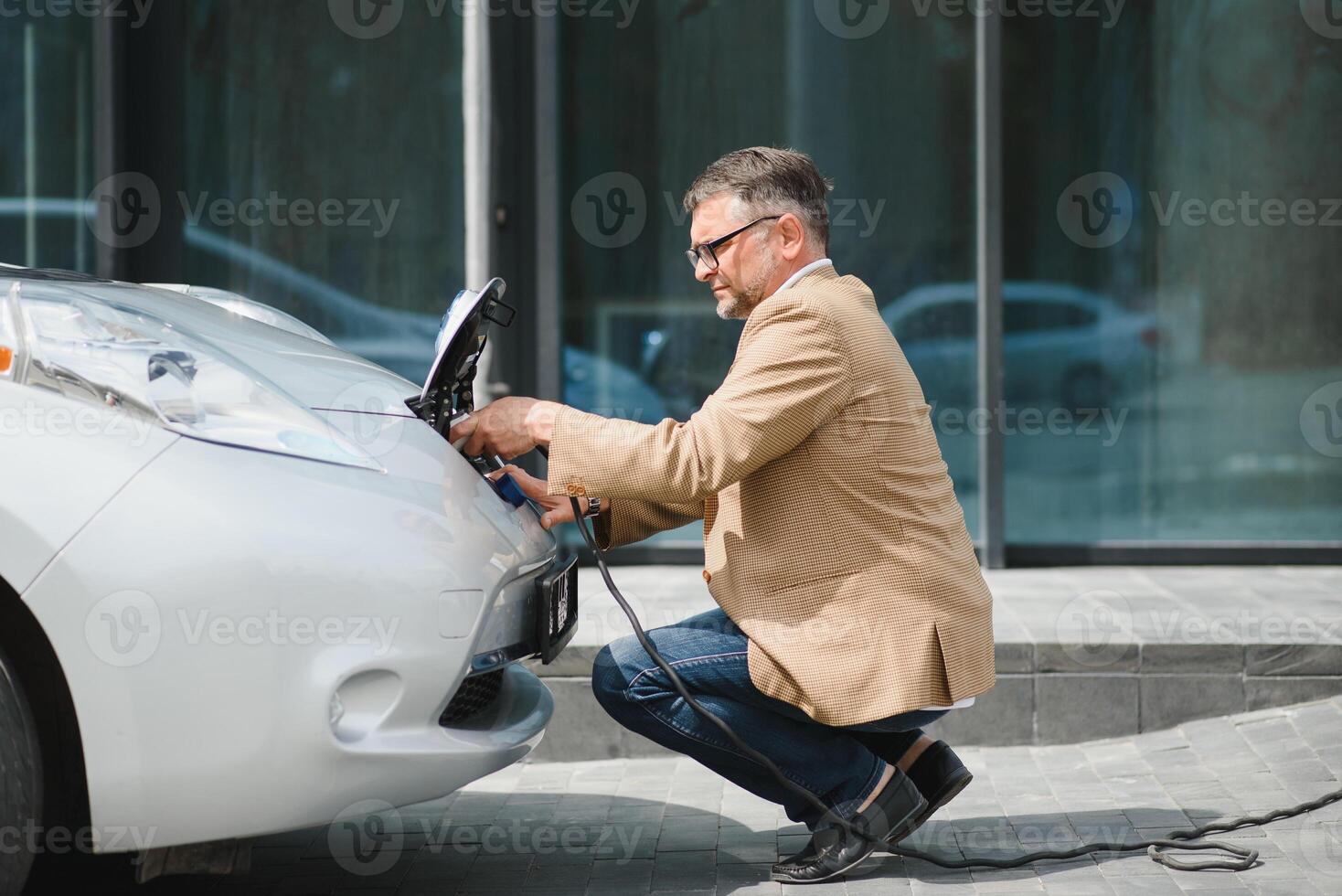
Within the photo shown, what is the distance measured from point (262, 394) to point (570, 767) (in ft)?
7.04

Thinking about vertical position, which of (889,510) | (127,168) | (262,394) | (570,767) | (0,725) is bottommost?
(570,767)

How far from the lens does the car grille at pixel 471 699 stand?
2807mm

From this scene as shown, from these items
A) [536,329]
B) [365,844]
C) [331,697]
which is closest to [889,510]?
[331,697]

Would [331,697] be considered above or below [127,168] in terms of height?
below

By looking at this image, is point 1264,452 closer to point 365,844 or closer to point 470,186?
point 470,186

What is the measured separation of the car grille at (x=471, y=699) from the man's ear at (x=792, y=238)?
42.4 inches

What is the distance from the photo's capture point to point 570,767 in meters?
4.45

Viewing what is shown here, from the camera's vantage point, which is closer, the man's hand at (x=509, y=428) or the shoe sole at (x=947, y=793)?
the man's hand at (x=509, y=428)

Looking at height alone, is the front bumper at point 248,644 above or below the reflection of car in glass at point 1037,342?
→ below

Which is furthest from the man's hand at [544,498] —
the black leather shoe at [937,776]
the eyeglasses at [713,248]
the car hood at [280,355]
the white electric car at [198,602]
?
the black leather shoe at [937,776]

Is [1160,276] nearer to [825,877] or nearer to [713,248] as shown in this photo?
[713,248]

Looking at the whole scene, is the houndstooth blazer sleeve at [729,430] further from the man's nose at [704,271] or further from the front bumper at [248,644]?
the front bumper at [248,644]

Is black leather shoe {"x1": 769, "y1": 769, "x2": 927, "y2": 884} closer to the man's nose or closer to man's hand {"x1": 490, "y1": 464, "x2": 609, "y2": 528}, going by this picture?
man's hand {"x1": 490, "y1": 464, "x2": 609, "y2": 528}

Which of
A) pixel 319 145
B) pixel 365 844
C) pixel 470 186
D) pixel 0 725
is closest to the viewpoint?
pixel 0 725
